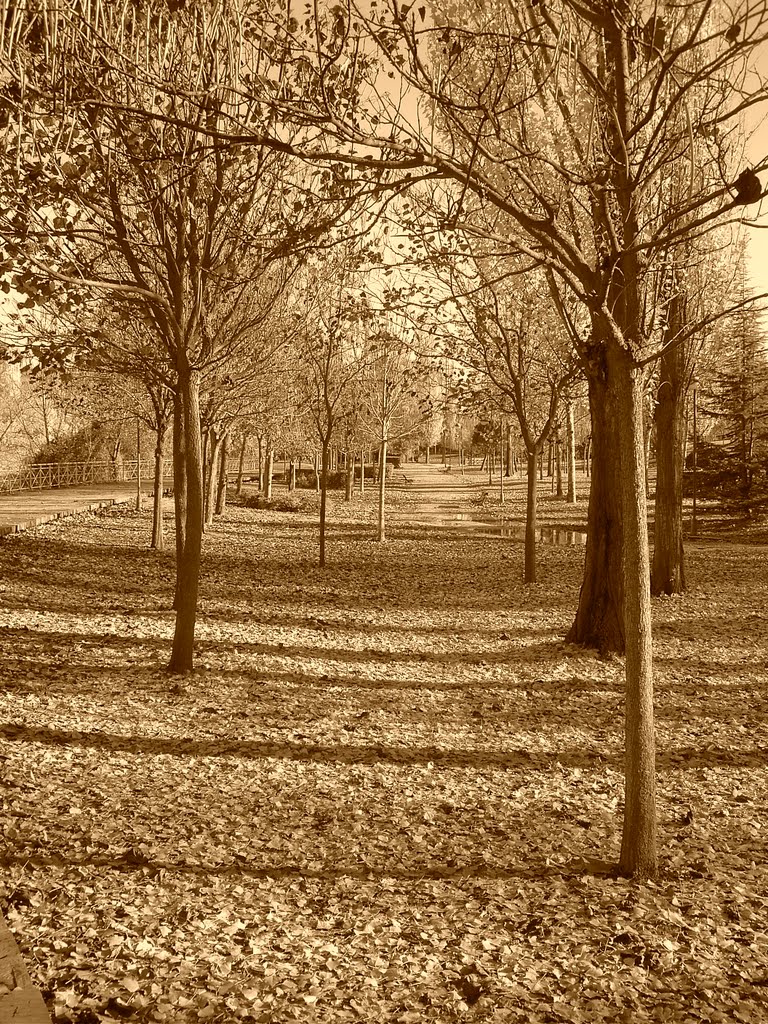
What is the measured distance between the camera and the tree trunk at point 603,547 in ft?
31.2

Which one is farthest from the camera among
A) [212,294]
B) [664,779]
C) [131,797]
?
[212,294]

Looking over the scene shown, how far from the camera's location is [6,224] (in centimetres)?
579

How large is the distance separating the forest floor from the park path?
32.6 ft

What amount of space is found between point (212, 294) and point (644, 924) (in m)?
7.56

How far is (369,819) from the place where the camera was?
5.50 meters

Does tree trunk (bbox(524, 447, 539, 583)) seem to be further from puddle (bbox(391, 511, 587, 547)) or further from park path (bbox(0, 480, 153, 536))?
park path (bbox(0, 480, 153, 536))

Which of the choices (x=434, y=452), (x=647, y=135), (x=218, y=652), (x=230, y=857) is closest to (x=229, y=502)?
(x=218, y=652)

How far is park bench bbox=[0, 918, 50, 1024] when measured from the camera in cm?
281

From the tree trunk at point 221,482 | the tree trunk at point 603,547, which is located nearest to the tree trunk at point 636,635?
the tree trunk at point 603,547

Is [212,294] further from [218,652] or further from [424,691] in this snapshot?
[424,691]

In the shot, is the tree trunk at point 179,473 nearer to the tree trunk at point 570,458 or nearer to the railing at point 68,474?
the tree trunk at point 570,458

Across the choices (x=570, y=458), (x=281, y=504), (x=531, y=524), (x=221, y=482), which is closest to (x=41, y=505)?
(x=221, y=482)

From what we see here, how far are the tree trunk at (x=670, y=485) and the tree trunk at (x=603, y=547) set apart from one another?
3.73 metres

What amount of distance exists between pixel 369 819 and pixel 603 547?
5388 mm
